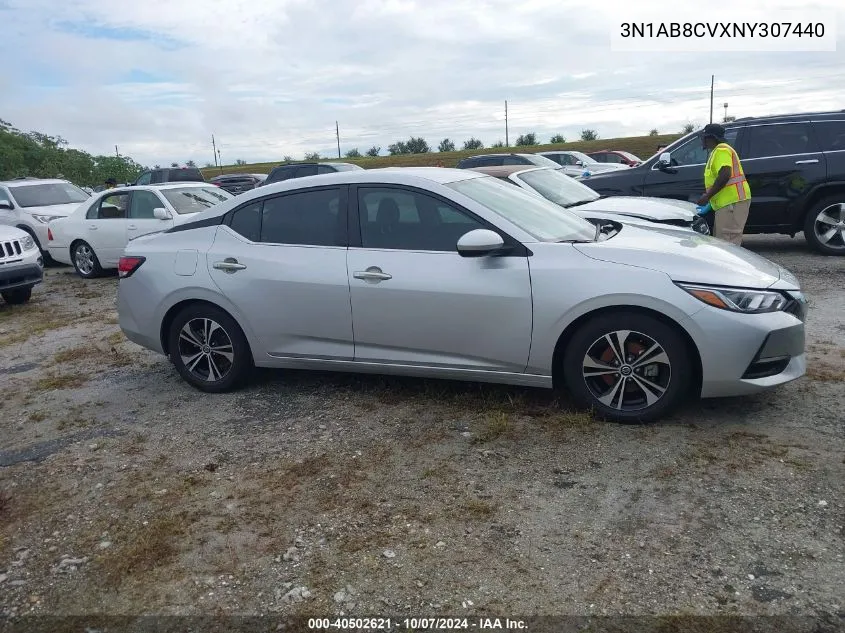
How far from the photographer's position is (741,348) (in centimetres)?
409

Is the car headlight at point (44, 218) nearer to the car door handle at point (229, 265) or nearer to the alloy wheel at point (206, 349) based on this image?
the alloy wheel at point (206, 349)

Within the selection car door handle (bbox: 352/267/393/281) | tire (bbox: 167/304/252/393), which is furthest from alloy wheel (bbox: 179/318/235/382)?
car door handle (bbox: 352/267/393/281)

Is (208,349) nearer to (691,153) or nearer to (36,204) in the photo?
(691,153)

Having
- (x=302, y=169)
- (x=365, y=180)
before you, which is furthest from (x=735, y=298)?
(x=302, y=169)

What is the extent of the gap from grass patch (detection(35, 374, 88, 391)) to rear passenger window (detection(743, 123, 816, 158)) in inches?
339

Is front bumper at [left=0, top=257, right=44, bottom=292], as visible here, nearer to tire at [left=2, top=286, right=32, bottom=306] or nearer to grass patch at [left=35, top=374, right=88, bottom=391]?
tire at [left=2, top=286, right=32, bottom=306]

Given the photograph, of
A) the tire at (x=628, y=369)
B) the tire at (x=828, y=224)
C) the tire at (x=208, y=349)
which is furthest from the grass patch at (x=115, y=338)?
the tire at (x=828, y=224)

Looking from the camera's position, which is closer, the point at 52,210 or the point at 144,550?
the point at 144,550

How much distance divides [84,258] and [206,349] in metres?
8.11

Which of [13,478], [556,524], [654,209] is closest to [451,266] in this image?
[556,524]

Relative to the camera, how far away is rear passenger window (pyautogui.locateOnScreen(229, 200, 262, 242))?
17.3ft

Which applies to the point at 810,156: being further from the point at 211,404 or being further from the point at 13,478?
the point at 13,478

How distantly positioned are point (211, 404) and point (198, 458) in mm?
964

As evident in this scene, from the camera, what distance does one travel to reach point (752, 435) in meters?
4.15
